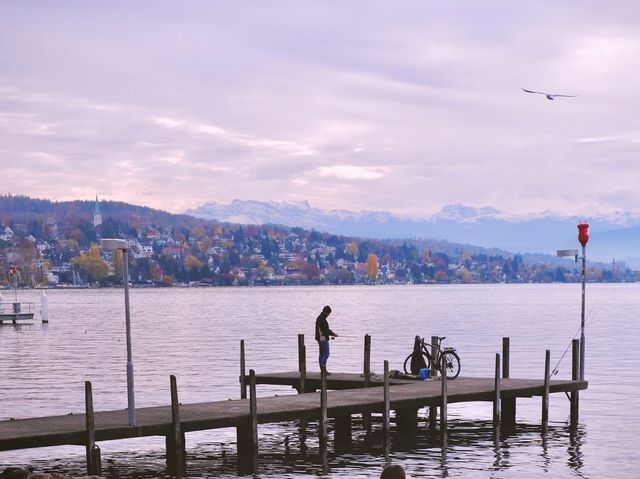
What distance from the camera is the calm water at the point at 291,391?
33688 mm

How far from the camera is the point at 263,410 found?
3238cm

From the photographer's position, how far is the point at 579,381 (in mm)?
41344

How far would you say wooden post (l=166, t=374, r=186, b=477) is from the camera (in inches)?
1161

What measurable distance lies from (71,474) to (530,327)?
98446mm

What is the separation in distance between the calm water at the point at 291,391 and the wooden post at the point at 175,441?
30.0 inches

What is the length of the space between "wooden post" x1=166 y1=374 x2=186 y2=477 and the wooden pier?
0.08ft

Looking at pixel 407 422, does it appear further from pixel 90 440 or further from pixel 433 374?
pixel 90 440

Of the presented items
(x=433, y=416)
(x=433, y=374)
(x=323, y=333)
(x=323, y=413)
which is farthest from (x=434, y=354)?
(x=323, y=413)

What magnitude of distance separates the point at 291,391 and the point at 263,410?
2185cm

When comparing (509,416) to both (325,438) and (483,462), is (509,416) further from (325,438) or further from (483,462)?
(325,438)

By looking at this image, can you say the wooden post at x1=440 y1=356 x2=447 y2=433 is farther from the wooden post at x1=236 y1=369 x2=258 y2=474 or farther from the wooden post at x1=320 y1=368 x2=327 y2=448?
the wooden post at x1=236 y1=369 x2=258 y2=474

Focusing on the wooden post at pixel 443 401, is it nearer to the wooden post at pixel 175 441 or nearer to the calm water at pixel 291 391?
the calm water at pixel 291 391

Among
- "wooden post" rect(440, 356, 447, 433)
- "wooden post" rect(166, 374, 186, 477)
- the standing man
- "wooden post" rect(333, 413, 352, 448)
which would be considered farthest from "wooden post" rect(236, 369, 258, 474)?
the standing man

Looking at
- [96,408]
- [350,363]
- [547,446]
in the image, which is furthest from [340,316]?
[547,446]
